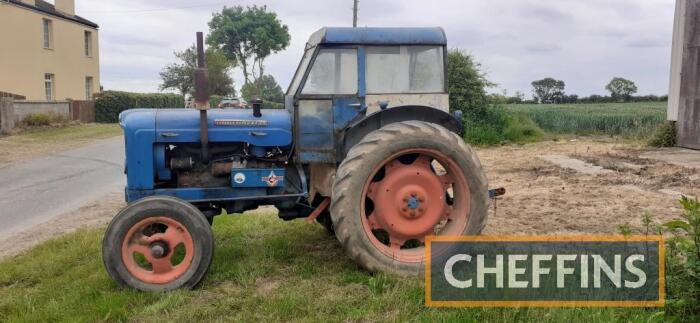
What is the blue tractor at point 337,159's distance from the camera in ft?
15.4

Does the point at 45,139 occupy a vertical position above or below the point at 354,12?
below

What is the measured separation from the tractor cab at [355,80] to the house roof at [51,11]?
1133 inches

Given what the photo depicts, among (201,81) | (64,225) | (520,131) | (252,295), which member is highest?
(201,81)

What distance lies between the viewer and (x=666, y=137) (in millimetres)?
16016

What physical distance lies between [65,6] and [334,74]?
116ft

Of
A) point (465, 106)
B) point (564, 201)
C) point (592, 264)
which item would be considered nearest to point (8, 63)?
point (465, 106)

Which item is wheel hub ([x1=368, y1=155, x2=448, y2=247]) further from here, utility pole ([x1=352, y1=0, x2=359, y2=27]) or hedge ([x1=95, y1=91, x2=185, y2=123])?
hedge ([x1=95, y1=91, x2=185, y2=123])

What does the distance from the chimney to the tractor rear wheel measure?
35549 mm

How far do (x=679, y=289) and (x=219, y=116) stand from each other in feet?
12.4

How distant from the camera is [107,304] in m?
4.29

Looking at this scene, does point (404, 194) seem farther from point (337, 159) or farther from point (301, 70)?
point (301, 70)

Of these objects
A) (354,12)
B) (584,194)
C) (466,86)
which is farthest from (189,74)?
(584,194)

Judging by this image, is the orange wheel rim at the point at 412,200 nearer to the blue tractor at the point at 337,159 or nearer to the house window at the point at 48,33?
the blue tractor at the point at 337,159

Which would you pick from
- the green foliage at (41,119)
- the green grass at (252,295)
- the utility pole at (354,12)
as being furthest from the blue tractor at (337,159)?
the utility pole at (354,12)
